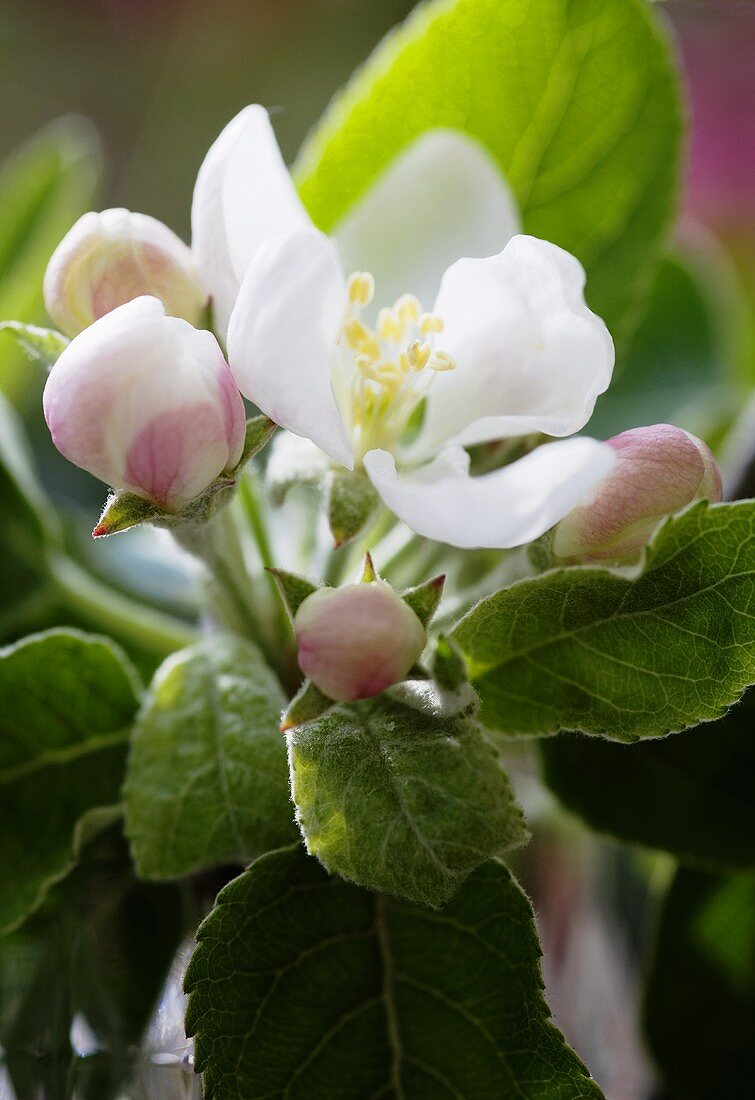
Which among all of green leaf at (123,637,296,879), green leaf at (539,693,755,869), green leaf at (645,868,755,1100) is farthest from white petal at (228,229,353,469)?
green leaf at (645,868,755,1100)

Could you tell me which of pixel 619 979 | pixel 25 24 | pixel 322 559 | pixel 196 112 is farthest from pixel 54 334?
pixel 25 24

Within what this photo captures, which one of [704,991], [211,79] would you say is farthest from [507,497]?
[211,79]

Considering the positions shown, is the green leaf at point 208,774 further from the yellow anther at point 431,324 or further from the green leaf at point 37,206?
the green leaf at point 37,206

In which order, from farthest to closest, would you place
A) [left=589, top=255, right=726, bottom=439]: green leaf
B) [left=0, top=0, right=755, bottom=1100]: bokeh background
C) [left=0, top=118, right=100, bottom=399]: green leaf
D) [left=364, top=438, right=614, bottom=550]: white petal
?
[left=0, top=0, right=755, bottom=1100]: bokeh background, [left=589, top=255, right=726, bottom=439]: green leaf, [left=0, top=118, right=100, bottom=399]: green leaf, [left=364, top=438, right=614, bottom=550]: white petal

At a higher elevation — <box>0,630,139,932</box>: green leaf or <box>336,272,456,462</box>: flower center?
<box>336,272,456,462</box>: flower center

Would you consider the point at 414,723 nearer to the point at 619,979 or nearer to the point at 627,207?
the point at 627,207

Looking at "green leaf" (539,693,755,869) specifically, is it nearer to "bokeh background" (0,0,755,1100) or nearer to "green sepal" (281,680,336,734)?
"green sepal" (281,680,336,734)
